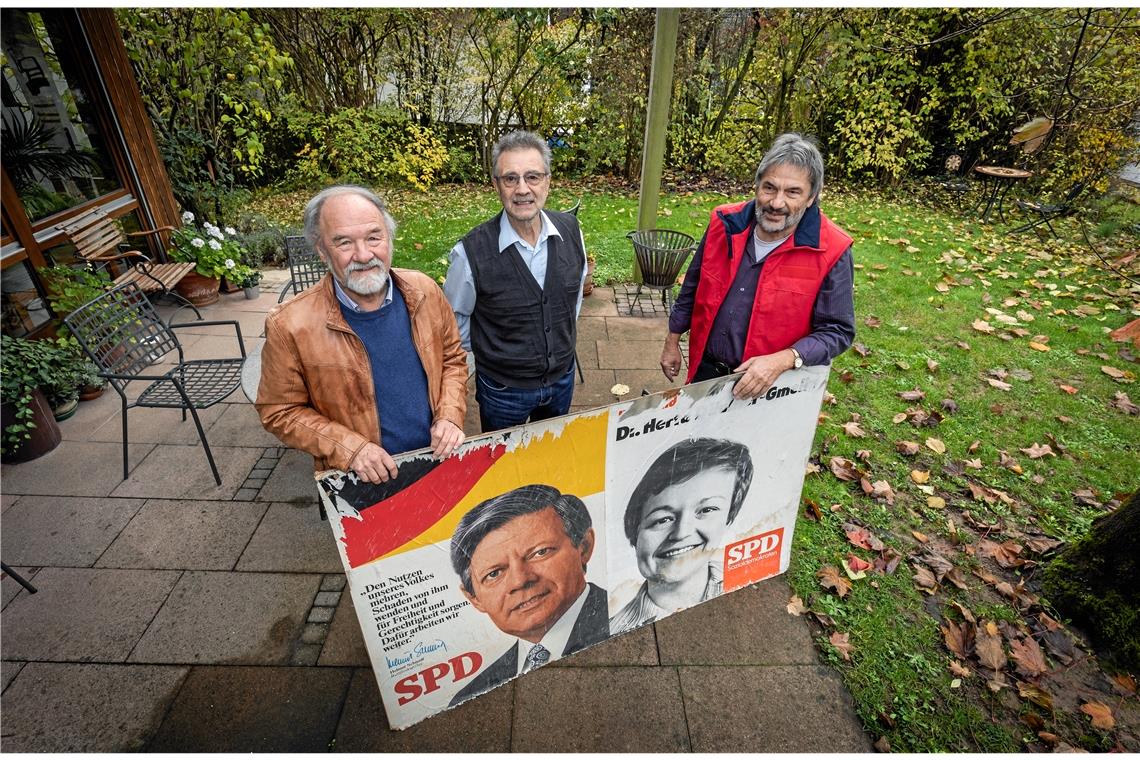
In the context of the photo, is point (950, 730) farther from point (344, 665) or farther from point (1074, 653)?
point (344, 665)

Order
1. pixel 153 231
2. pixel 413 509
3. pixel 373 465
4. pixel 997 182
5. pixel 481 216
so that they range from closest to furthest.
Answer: pixel 373 465 < pixel 413 509 < pixel 153 231 < pixel 481 216 < pixel 997 182

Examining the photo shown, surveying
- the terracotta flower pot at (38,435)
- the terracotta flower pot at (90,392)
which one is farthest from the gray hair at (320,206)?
the terracotta flower pot at (90,392)

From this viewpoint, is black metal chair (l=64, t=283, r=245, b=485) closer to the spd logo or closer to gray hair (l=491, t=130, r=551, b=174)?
gray hair (l=491, t=130, r=551, b=174)

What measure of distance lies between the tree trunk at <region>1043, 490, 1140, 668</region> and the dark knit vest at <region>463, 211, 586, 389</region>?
277 cm

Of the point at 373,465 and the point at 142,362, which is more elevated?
the point at 373,465

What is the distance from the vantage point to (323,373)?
1.97 meters

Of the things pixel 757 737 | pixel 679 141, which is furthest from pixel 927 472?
pixel 679 141

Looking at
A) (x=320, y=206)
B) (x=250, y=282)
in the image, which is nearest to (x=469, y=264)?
(x=320, y=206)

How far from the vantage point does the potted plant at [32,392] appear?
11.9 feet

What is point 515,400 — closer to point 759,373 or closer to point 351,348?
point 351,348

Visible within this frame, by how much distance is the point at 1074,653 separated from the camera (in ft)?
8.38

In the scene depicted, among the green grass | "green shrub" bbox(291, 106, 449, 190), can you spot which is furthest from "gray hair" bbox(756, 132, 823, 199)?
"green shrub" bbox(291, 106, 449, 190)

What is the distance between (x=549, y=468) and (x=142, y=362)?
3434mm

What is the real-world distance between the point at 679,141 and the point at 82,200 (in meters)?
9.49
